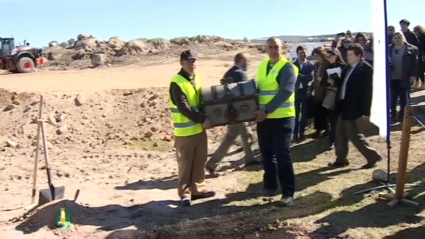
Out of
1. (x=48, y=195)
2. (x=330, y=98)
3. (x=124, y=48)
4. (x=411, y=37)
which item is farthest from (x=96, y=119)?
(x=124, y=48)

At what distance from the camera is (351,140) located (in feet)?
25.2

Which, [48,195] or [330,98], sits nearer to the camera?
[48,195]

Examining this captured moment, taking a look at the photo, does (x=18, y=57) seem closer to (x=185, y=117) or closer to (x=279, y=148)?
(x=185, y=117)

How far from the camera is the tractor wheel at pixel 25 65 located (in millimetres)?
27453

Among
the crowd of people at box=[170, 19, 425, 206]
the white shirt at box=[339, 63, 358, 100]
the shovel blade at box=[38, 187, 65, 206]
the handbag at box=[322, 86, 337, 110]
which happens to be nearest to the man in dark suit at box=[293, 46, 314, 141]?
the crowd of people at box=[170, 19, 425, 206]

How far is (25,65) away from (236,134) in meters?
21.9

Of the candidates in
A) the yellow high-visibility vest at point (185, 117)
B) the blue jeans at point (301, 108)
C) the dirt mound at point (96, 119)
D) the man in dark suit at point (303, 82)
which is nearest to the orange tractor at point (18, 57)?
the dirt mound at point (96, 119)

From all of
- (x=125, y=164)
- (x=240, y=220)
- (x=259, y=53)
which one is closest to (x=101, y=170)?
(x=125, y=164)

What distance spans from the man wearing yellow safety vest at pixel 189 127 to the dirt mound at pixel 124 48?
25.9 m

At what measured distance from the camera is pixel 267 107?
6242mm

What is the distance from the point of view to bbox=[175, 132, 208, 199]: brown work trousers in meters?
6.72

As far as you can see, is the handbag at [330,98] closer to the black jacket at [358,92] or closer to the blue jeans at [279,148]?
the black jacket at [358,92]

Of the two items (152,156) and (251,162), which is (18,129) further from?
(251,162)

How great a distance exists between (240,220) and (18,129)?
8.35m
